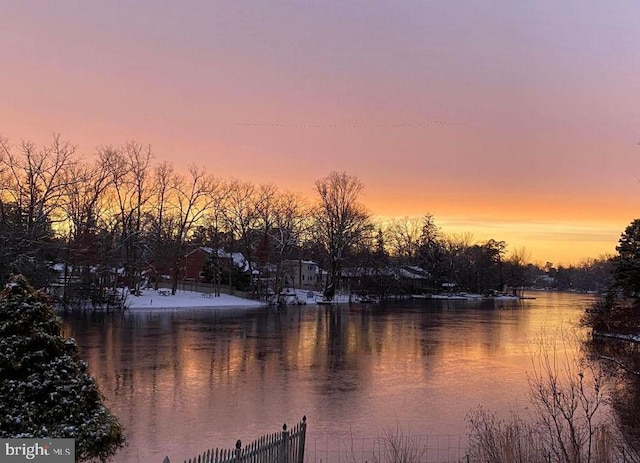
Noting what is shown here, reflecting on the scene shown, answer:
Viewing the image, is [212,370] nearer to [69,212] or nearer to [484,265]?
[69,212]

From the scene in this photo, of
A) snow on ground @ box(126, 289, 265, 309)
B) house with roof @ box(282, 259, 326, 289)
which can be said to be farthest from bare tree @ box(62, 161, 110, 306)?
house with roof @ box(282, 259, 326, 289)

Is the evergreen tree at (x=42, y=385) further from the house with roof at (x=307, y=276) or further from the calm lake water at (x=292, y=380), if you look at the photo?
the house with roof at (x=307, y=276)

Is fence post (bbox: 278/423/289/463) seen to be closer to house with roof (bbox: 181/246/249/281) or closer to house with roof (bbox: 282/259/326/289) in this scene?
house with roof (bbox: 181/246/249/281)

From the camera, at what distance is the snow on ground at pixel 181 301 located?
1853 inches

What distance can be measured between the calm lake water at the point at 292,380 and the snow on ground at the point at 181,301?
561 inches

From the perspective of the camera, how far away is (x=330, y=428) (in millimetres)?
11477

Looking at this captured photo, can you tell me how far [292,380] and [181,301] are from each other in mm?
34593

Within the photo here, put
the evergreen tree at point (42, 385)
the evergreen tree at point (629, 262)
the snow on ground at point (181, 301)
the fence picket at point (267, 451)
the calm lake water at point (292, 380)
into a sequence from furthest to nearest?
the snow on ground at point (181, 301), the evergreen tree at point (629, 262), the calm lake water at point (292, 380), the fence picket at point (267, 451), the evergreen tree at point (42, 385)

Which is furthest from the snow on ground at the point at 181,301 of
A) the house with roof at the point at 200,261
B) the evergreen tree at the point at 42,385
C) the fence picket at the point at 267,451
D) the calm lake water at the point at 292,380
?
the evergreen tree at the point at 42,385

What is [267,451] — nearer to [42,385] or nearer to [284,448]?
[284,448]

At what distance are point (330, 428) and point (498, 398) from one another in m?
5.57

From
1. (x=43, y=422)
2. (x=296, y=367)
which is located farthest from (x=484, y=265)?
(x=43, y=422)

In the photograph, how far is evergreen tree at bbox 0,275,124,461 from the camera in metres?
5.71

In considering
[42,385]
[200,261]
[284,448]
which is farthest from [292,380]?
[200,261]
